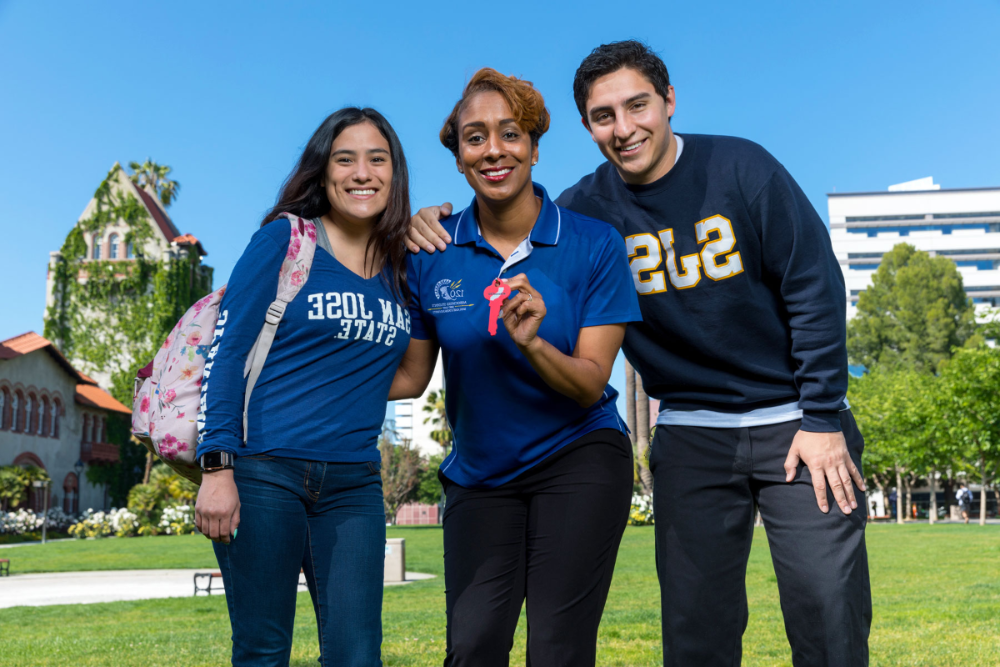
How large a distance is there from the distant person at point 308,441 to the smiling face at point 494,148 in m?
0.47

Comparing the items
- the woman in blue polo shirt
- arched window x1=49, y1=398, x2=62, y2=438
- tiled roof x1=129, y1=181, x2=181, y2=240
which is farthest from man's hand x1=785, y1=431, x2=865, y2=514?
tiled roof x1=129, y1=181, x2=181, y2=240

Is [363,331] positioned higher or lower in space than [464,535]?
higher

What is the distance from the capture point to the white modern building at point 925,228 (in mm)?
109438

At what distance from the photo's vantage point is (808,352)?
3.23 m

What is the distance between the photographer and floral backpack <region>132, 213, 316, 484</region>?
3043mm

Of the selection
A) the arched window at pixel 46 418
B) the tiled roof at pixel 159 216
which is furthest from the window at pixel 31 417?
the tiled roof at pixel 159 216

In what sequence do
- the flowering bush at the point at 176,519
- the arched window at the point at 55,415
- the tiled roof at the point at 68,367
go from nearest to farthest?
the flowering bush at the point at 176,519
the tiled roof at the point at 68,367
the arched window at the point at 55,415

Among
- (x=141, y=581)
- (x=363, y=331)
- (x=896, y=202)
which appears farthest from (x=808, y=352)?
(x=896, y=202)

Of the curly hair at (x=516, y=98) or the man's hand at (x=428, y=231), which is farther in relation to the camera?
the man's hand at (x=428, y=231)

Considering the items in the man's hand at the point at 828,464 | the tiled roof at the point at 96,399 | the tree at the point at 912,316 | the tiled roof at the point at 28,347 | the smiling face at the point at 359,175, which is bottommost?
the man's hand at the point at 828,464

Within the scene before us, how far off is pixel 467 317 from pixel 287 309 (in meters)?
0.65

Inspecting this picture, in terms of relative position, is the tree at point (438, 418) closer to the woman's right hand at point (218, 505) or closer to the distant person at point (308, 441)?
the distant person at point (308, 441)

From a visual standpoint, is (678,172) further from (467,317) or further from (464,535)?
(464,535)

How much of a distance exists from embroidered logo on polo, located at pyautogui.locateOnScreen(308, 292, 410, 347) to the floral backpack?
0.11 meters
